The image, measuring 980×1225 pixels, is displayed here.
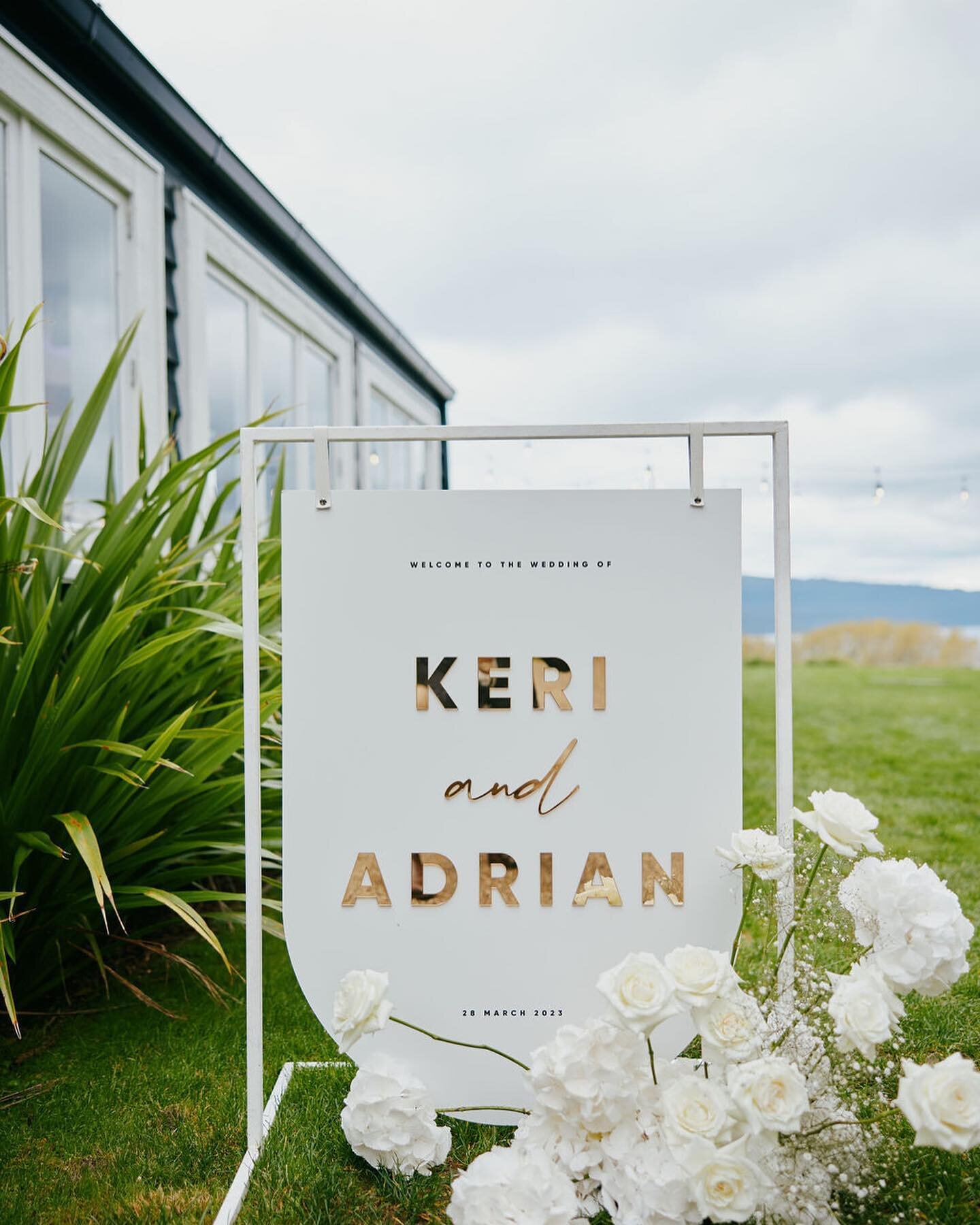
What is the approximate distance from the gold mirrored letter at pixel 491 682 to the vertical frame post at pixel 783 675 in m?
0.48

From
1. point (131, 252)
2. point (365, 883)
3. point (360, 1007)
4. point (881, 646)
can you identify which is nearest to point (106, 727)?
point (365, 883)

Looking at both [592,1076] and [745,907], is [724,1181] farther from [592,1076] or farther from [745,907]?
[745,907]

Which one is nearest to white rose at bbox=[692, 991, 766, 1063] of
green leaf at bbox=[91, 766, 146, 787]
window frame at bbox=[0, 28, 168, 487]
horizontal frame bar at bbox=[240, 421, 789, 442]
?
horizontal frame bar at bbox=[240, 421, 789, 442]

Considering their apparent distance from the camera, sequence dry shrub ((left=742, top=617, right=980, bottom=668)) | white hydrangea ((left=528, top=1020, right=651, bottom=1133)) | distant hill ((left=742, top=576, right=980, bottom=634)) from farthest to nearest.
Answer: dry shrub ((left=742, top=617, right=980, bottom=668)), distant hill ((left=742, top=576, right=980, bottom=634)), white hydrangea ((left=528, top=1020, right=651, bottom=1133))

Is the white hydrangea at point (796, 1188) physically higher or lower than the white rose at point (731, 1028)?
lower

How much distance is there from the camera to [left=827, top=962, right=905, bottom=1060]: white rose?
1212mm

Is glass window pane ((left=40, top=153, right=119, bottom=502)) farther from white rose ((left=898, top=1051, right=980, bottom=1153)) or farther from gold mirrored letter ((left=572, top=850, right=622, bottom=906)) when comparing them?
white rose ((left=898, top=1051, right=980, bottom=1153))

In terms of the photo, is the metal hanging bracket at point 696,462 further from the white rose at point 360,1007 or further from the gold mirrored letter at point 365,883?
the white rose at point 360,1007

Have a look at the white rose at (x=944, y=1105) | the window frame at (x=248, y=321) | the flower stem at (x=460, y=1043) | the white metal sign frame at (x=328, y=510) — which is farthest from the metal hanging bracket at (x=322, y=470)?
the window frame at (x=248, y=321)

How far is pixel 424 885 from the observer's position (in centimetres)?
154

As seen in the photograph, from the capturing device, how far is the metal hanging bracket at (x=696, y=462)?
1.54 metres

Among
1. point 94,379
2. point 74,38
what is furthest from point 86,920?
point 74,38

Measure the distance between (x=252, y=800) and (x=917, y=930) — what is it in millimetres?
1113

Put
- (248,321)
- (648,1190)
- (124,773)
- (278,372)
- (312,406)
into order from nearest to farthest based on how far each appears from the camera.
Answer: (648,1190) → (124,773) → (248,321) → (278,372) → (312,406)
